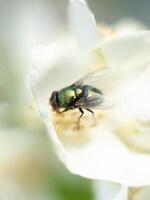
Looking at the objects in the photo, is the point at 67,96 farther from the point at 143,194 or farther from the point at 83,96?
the point at 143,194

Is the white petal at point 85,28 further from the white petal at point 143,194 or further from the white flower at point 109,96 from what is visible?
the white petal at point 143,194

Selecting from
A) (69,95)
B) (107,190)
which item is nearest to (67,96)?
(69,95)

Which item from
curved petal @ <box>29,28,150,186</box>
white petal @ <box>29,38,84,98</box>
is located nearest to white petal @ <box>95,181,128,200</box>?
curved petal @ <box>29,28,150,186</box>

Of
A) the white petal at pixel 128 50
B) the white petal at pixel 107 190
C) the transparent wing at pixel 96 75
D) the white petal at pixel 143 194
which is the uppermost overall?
the white petal at pixel 128 50

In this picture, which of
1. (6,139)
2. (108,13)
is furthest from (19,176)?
(108,13)

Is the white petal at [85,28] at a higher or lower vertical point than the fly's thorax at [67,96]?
higher

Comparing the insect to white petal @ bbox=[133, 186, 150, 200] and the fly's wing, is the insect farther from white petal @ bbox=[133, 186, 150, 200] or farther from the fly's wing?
white petal @ bbox=[133, 186, 150, 200]

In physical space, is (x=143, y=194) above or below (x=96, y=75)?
below

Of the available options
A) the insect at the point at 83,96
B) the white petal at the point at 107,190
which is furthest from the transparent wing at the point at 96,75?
the white petal at the point at 107,190
